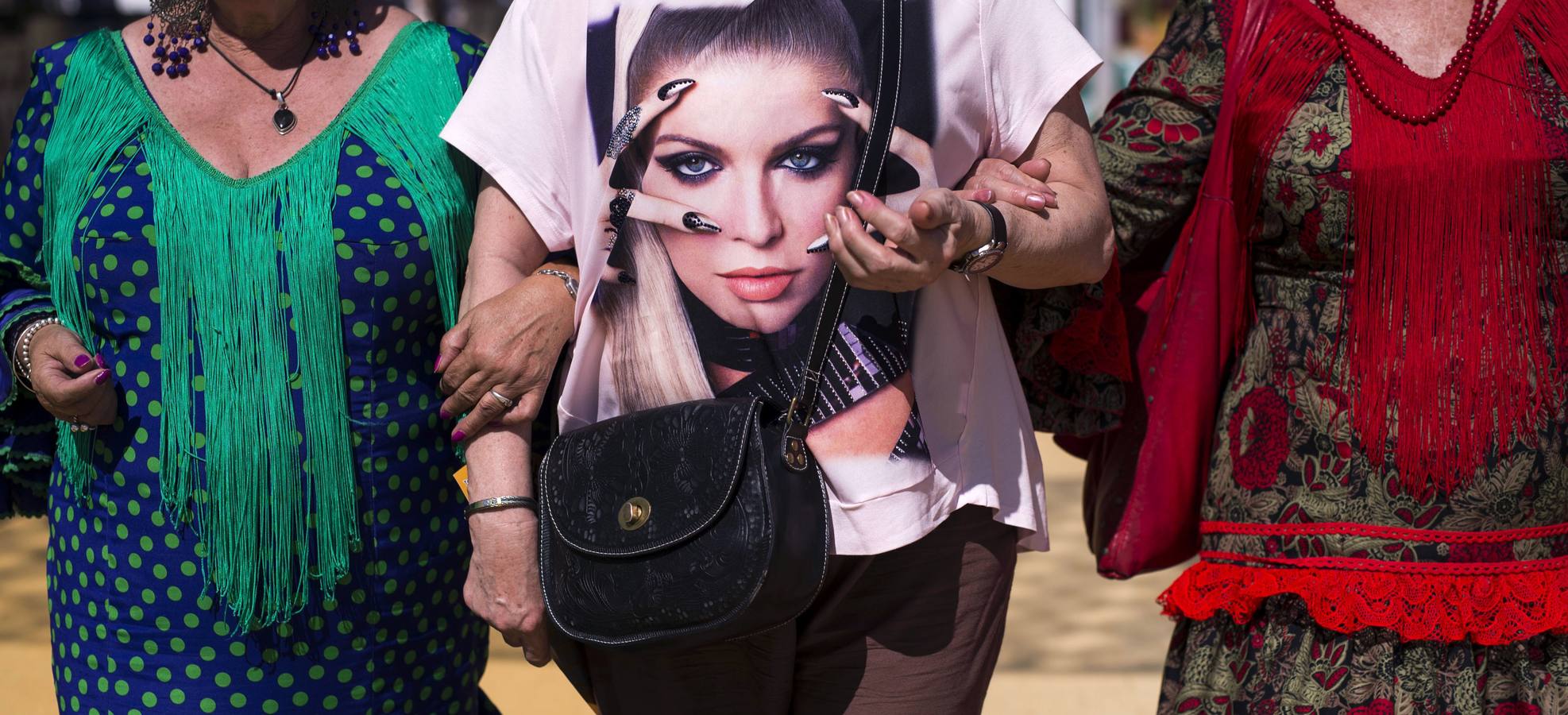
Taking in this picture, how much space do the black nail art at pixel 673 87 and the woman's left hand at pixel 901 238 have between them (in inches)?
11.4

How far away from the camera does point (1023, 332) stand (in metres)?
2.13

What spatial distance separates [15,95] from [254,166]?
262 inches

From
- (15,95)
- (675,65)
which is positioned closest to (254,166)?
(675,65)

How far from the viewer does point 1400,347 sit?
83.9 inches

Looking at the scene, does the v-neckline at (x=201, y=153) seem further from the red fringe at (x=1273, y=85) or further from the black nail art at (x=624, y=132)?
the red fringe at (x=1273, y=85)

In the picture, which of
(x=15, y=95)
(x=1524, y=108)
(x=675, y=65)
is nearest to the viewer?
(x=675, y=65)

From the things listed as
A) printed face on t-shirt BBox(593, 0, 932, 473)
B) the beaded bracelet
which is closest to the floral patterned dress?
printed face on t-shirt BBox(593, 0, 932, 473)

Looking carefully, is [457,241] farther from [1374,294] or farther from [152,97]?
[1374,294]

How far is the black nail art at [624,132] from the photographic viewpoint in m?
1.81

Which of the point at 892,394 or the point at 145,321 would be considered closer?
the point at 892,394

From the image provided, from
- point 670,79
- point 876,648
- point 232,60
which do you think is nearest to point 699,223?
point 670,79

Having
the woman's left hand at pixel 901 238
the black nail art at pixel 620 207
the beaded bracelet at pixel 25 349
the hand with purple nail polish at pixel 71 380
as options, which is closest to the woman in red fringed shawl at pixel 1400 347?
the woman's left hand at pixel 901 238

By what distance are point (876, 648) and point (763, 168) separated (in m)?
0.62

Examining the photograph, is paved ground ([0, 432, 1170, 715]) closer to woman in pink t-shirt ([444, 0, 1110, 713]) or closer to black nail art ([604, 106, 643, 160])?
woman in pink t-shirt ([444, 0, 1110, 713])
